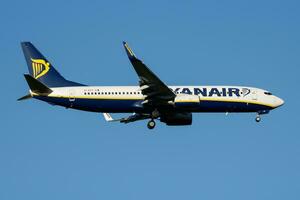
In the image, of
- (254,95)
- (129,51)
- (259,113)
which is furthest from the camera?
(259,113)

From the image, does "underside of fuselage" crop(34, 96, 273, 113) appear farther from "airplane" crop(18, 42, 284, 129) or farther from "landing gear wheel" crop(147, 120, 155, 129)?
"landing gear wheel" crop(147, 120, 155, 129)

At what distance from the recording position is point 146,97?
91688 millimetres

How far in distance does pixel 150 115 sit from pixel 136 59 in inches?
473

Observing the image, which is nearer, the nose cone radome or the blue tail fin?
the blue tail fin

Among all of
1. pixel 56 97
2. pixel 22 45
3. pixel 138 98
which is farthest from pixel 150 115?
pixel 22 45

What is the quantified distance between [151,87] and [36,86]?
468 inches

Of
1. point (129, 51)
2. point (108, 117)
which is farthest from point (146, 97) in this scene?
point (108, 117)

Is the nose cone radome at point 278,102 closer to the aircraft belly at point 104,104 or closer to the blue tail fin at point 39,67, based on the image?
the aircraft belly at point 104,104

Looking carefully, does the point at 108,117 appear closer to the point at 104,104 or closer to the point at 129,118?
the point at 129,118

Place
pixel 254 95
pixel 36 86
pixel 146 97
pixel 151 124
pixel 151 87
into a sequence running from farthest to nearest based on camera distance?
pixel 254 95
pixel 151 124
pixel 146 97
pixel 36 86
pixel 151 87

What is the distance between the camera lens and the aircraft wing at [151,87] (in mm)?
86162

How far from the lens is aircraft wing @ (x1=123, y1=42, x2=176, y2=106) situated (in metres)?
86.2

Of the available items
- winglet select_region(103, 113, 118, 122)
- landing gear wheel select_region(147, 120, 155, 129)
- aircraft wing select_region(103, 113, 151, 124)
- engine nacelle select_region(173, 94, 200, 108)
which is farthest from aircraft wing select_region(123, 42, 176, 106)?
winglet select_region(103, 113, 118, 122)

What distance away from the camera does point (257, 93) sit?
9750 centimetres
